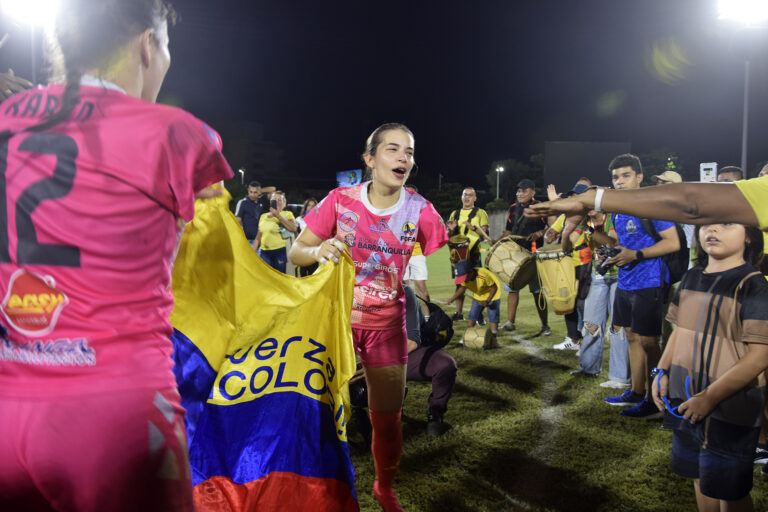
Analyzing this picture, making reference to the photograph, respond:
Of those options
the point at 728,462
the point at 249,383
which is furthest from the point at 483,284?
the point at 249,383

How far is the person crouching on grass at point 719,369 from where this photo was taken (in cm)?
258

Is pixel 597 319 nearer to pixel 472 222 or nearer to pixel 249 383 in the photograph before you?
pixel 472 222

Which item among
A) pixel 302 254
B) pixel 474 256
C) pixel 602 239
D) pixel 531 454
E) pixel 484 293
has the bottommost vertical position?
pixel 531 454

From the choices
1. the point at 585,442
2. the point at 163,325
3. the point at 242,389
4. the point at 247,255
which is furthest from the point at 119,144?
the point at 585,442

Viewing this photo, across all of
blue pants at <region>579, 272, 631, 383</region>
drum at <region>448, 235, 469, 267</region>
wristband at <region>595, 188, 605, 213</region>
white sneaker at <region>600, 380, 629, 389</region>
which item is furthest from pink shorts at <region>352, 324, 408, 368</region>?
drum at <region>448, 235, 469, 267</region>

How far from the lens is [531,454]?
14.1 feet

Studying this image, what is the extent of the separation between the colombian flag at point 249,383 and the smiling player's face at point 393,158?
1.00 meters

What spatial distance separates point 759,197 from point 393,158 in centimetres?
203

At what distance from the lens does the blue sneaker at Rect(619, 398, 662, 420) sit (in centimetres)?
518

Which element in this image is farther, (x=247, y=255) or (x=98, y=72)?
(x=247, y=255)

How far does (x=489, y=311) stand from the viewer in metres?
8.68

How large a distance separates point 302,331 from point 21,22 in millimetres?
8383

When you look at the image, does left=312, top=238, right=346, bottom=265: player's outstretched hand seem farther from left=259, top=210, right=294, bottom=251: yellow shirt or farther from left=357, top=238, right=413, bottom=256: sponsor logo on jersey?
left=259, top=210, right=294, bottom=251: yellow shirt

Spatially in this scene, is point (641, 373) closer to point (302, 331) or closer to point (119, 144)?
point (302, 331)
